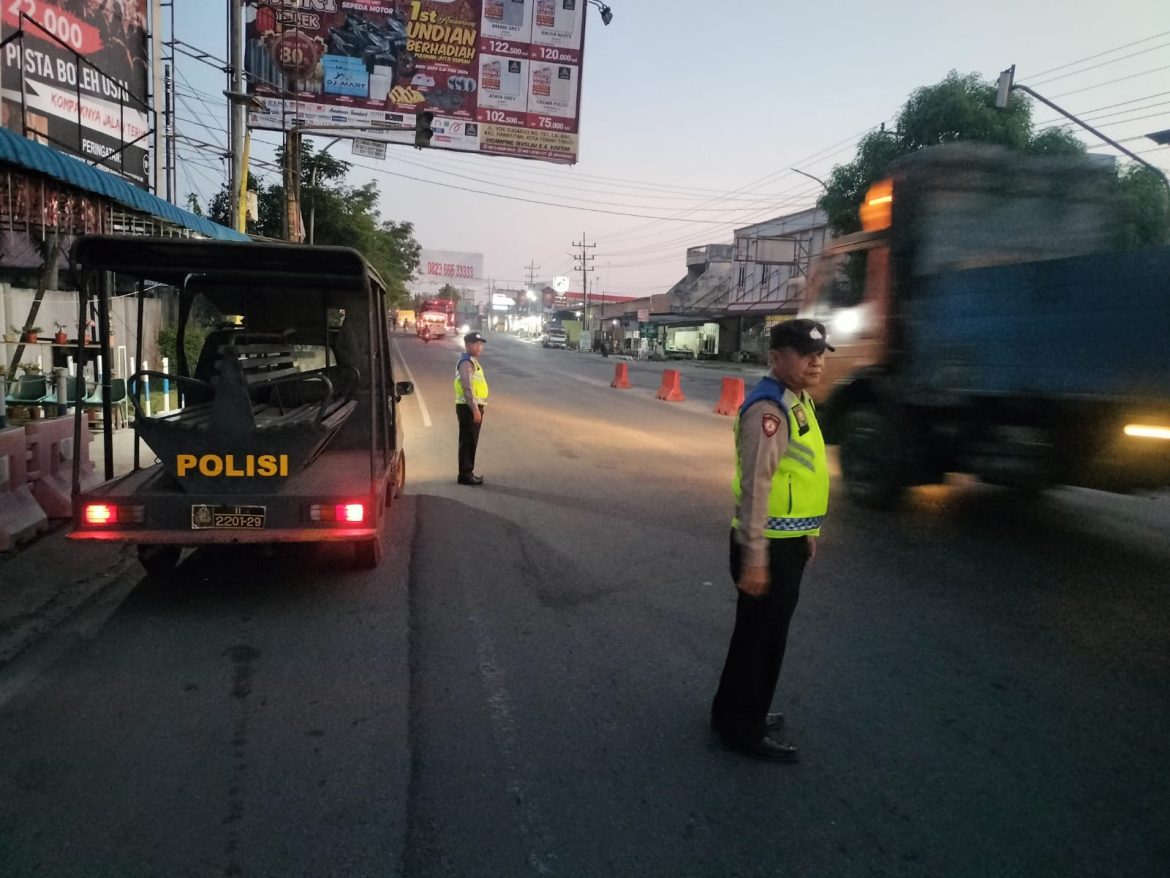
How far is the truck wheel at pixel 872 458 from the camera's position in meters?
7.52

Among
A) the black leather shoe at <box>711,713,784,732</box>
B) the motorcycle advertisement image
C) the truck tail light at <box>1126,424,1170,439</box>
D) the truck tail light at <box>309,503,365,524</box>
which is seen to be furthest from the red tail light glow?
the motorcycle advertisement image

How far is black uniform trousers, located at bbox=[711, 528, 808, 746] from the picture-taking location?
3334mm

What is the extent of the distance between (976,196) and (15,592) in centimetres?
765

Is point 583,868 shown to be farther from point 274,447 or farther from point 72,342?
point 72,342

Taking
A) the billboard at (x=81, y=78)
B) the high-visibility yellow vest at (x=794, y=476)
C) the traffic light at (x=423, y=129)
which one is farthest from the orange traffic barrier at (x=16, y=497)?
the traffic light at (x=423, y=129)

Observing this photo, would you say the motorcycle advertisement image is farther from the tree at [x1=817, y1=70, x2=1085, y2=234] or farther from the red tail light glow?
the red tail light glow

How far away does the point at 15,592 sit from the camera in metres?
5.31

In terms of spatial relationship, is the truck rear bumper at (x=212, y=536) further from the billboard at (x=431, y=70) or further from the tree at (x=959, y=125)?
the tree at (x=959, y=125)

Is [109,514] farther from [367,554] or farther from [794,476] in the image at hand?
[794,476]

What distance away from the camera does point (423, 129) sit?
1966cm

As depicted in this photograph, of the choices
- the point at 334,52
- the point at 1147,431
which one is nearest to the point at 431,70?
the point at 334,52

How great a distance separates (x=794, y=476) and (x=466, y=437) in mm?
6244

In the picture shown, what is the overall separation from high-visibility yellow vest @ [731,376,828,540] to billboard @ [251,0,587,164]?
19034mm

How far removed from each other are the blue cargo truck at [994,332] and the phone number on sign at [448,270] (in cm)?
9349
